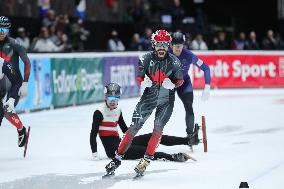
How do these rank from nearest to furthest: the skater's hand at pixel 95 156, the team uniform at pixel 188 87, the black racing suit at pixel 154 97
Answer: the black racing suit at pixel 154 97 < the skater's hand at pixel 95 156 < the team uniform at pixel 188 87

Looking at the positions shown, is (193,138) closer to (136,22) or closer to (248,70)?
(248,70)

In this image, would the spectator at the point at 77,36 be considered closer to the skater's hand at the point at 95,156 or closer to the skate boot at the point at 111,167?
the skater's hand at the point at 95,156

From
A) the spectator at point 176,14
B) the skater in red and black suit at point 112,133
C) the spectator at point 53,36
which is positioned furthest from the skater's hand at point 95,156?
the spectator at point 176,14

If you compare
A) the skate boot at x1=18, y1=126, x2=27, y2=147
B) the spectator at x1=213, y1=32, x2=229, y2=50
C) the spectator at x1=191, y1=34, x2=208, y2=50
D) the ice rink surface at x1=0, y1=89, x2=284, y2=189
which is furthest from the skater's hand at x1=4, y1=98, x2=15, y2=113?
the spectator at x1=213, y1=32, x2=229, y2=50

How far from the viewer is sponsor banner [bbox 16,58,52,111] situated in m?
18.9

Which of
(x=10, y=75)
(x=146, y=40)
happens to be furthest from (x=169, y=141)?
(x=146, y=40)

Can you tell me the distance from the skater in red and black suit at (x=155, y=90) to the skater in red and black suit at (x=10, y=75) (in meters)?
2.37

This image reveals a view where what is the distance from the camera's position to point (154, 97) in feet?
31.6

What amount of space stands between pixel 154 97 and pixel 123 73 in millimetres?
14434

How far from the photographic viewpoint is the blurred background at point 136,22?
23156 millimetres

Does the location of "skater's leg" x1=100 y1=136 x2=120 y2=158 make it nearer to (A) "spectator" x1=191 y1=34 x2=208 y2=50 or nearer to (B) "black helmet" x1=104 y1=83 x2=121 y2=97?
(B) "black helmet" x1=104 y1=83 x2=121 y2=97

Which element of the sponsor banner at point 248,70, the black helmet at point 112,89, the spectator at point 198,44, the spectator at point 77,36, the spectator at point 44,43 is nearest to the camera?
the black helmet at point 112,89

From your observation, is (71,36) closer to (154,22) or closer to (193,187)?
(154,22)

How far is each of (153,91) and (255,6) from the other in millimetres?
27466
